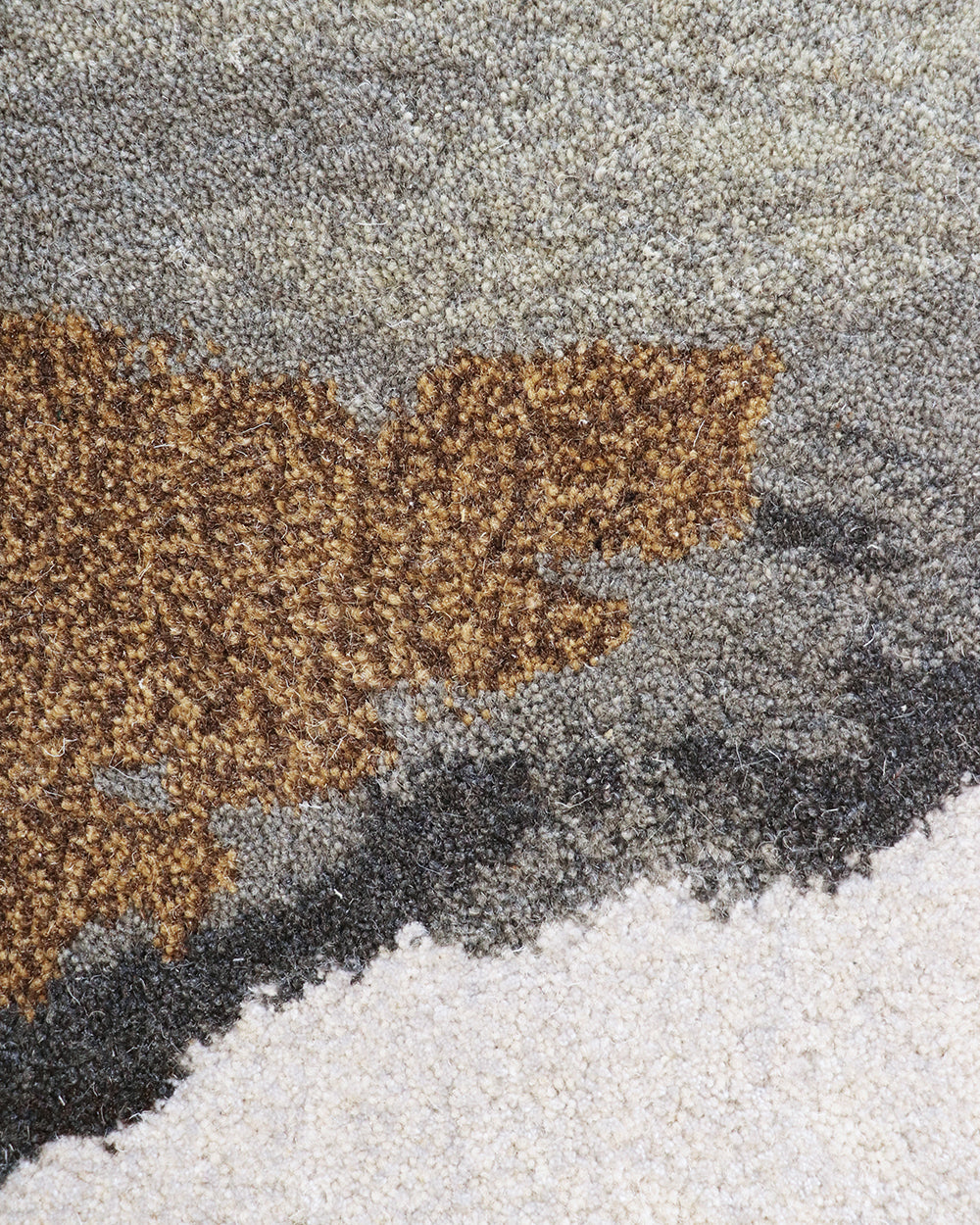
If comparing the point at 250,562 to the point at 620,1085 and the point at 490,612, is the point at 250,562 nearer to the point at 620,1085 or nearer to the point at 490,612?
the point at 490,612

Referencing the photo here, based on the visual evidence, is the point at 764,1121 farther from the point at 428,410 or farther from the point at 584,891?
the point at 428,410

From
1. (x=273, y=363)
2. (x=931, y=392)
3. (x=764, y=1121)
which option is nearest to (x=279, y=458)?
(x=273, y=363)

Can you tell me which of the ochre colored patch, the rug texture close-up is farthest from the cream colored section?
the ochre colored patch

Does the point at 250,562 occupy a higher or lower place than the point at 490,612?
higher

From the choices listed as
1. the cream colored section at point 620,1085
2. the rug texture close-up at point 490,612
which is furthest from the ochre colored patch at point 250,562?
the cream colored section at point 620,1085

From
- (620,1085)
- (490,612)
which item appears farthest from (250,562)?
(620,1085)

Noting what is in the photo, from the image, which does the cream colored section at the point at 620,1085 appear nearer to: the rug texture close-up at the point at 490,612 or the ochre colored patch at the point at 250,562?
the rug texture close-up at the point at 490,612

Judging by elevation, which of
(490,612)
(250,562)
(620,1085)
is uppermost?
(250,562)
